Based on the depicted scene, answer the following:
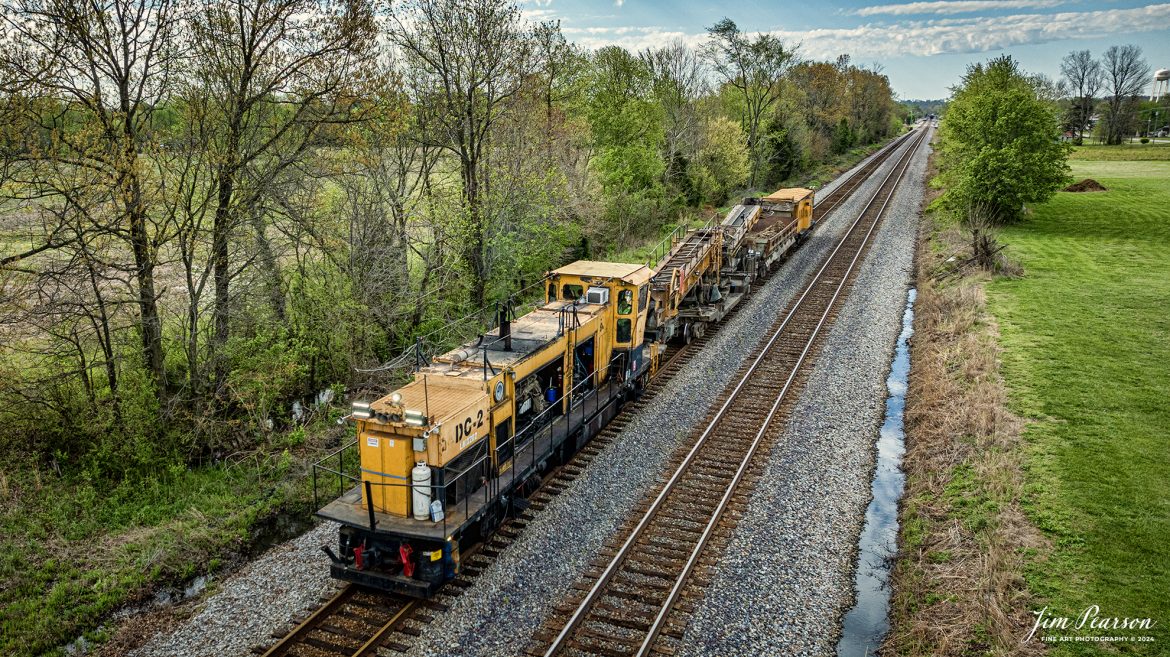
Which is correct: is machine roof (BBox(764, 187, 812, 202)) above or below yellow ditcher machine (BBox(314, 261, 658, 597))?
above

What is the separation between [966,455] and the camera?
556 inches

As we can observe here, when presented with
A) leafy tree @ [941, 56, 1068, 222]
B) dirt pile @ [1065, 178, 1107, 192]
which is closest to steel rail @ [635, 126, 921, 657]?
leafy tree @ [941, 56, 1068, 222]

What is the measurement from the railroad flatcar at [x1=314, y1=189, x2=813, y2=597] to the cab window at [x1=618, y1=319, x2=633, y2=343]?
0.02 m

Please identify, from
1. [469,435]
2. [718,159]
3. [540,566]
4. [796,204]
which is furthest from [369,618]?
[718,159]

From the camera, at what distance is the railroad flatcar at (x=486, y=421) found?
9.76m

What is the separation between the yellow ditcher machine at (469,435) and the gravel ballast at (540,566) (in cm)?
61

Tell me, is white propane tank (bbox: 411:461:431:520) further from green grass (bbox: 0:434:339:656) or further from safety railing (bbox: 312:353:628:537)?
green grass (bbox: 0:434:339:656)

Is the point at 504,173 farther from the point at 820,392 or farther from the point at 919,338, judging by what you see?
the point at 919,338

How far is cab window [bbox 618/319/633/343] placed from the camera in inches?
620

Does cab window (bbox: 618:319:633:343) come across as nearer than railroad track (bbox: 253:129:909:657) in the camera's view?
No

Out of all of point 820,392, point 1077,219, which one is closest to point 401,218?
point 820,392

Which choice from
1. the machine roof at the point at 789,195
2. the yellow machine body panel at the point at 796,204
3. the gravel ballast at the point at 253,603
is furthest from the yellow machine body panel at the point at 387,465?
the machine roof at the point at 789,195

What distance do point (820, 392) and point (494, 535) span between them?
33.1 feet

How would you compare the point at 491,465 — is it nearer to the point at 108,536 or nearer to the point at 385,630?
the point at 385,630
